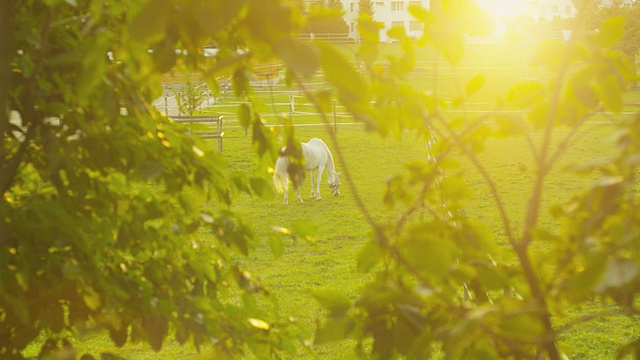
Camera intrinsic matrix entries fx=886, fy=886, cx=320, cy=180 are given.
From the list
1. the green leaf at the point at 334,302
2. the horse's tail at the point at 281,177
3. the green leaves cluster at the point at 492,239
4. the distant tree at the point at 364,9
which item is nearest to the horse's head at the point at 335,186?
the horse's tail at the point at 281,177

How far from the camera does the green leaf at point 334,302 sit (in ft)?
4.28

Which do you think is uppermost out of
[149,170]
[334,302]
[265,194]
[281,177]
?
[149,170]

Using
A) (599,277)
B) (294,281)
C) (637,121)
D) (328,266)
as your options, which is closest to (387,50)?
(637,121)

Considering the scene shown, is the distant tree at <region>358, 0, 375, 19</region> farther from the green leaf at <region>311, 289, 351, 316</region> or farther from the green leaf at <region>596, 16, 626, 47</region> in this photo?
the green leaf at <region>311, 289, 351, 316</region>

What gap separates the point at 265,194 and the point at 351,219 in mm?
11084

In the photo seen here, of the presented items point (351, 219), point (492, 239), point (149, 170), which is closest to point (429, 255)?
point (492, 239)

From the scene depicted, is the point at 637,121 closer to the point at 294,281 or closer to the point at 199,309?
the point at 199,309

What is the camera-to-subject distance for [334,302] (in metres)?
1.32

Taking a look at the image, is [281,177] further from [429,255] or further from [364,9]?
[429,255]

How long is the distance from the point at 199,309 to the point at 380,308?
111 centimetres

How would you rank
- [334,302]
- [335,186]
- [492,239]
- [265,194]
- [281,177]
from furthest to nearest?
[335,186] < [281,177] < [265,194] < [492,239] < [334,302]

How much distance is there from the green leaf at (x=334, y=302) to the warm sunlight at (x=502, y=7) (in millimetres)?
580

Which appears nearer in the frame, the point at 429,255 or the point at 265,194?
the point at 429,255

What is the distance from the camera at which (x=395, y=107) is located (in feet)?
5.25
